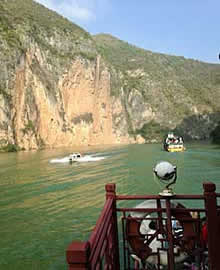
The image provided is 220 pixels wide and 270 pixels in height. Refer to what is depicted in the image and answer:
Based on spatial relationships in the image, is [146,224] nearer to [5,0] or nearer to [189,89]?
[5,0]

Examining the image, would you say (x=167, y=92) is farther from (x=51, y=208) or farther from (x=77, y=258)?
(x=77, y=258)

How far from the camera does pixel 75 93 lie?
84.2 meters

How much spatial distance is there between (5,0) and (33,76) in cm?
3109

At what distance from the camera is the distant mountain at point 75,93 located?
215 feet

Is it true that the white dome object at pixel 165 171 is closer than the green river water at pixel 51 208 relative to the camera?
Yes

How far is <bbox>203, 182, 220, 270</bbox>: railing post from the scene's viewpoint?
13.8 feet

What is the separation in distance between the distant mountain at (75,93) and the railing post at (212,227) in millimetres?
59967

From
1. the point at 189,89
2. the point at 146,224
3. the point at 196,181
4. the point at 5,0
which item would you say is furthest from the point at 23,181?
the point at 189,89

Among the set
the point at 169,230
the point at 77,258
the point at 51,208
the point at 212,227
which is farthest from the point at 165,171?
the point at 51,208

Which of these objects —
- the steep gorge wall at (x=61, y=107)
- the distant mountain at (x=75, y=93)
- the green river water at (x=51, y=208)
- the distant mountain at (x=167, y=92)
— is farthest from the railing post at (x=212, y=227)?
the distant mountain at (x=167, y=92)

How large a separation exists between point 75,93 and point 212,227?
82.0 metres

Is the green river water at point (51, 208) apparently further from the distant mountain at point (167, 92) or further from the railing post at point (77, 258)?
the distant mountain at point (167, 92)

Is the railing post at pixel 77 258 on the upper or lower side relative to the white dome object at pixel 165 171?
lower

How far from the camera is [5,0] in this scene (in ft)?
272
